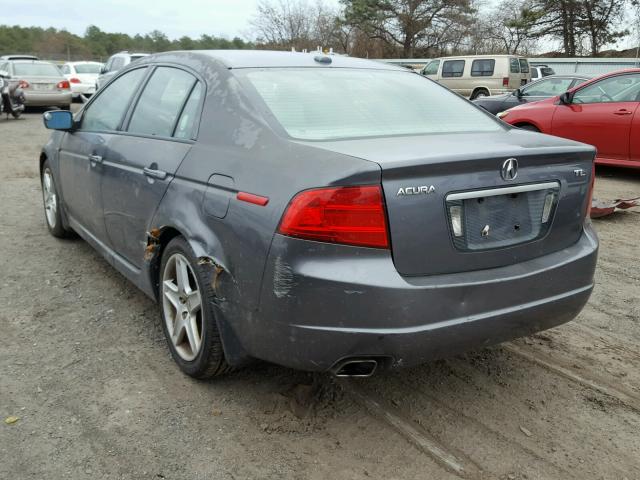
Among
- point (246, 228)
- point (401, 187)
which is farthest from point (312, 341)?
point (401, 187)

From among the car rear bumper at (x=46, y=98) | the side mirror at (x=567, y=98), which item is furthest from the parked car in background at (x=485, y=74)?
the side mirror at (x=567, y=98)

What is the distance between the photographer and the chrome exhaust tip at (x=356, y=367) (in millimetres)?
2422

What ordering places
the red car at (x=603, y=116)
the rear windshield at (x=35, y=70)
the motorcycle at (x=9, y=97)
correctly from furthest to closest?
the rear windshield at (x=35, y=70) < the motorcycle at (x=9, y=97) < the red car at (x=603, y=116)

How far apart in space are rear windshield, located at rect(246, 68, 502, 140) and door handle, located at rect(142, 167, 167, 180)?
0.65 meters

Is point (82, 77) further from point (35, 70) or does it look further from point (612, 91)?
point (612, 91)

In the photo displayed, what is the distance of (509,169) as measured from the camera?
2.54 m

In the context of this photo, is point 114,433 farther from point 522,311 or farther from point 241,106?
point 522,311

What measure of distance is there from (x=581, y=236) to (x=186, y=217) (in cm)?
185

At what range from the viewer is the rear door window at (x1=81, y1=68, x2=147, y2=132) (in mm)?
3984

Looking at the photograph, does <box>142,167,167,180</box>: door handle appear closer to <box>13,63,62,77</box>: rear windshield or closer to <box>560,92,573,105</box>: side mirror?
<box>560,92,573,105</box>: side mirror

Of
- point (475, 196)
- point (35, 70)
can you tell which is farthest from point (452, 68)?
point (475, 196)

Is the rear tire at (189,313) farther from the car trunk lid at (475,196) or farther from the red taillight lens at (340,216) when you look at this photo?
the car trunk lid at (475,196)

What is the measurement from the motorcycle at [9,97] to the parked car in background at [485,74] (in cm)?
1332

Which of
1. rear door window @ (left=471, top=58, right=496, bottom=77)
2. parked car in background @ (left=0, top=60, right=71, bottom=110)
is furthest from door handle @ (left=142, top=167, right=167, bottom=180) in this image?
rear door window @ (left=471, top=58, right=496, bottom=77)
